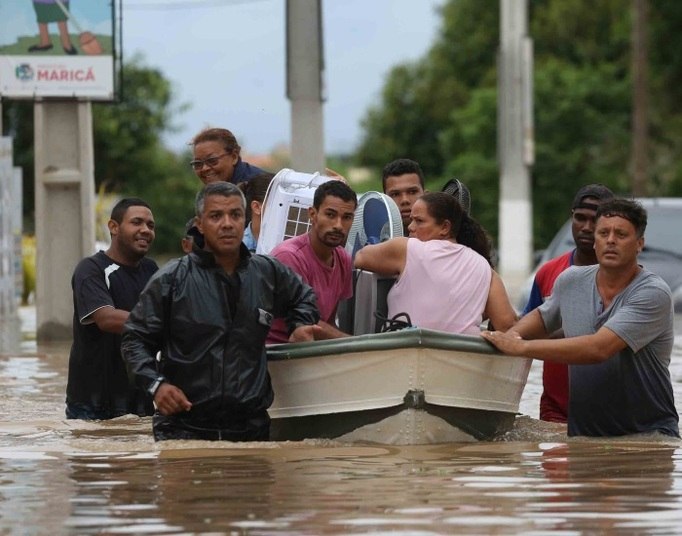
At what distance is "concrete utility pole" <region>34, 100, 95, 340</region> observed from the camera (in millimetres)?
20719

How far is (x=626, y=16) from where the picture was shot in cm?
5472

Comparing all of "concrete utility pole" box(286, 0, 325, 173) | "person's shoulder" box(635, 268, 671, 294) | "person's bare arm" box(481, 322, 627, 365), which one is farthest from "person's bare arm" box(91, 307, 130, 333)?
"concrete utility pole" box(286, 0, 325, 173)

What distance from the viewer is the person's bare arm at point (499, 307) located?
10758 mm

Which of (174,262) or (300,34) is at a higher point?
(300,34)

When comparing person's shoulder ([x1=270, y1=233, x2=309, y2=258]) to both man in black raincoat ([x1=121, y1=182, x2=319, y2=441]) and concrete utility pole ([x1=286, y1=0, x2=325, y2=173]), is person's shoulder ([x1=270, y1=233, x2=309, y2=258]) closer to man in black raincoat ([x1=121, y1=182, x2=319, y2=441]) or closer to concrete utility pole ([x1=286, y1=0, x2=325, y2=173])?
man in black raincoat ([x1=121, y1=182, x2=319, y2=441])

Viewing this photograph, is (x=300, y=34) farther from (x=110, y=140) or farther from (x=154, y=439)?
(x=110, y=140)

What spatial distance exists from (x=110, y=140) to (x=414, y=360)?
43.6m

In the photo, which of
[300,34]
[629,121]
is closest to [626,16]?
[629,121]

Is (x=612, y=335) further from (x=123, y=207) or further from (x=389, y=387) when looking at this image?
(x=123, y=207)

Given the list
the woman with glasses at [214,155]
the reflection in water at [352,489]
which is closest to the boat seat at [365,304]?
the reflection in water at [352,489]

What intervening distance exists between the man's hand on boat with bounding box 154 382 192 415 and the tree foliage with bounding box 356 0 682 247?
38.9 m

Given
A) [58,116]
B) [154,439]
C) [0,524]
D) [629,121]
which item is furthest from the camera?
[629,121]

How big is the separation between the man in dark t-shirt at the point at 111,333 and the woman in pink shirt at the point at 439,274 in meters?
1.50

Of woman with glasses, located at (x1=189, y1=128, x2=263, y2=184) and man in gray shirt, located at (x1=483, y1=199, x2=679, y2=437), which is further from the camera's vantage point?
woman with glasses, located at (x1=189, y1=128, x2=263, y2=184)
